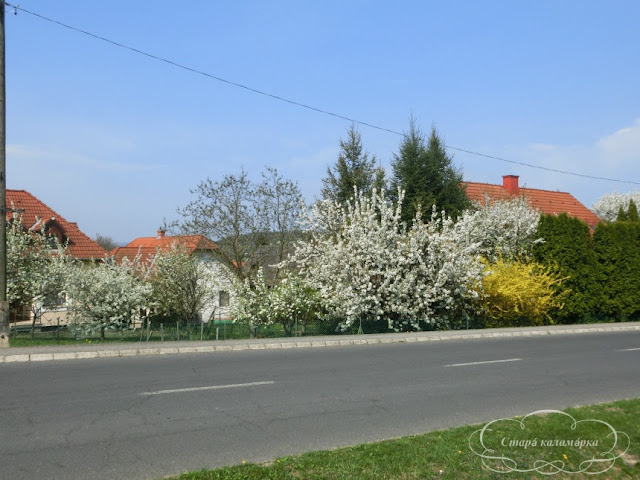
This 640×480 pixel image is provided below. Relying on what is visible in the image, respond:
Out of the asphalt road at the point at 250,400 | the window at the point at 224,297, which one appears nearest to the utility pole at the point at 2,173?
the asphalt road at the point at 250,400

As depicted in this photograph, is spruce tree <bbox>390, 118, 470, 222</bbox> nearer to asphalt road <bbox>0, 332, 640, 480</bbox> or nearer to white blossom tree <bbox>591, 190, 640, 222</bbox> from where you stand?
asphalt road <bbox>0, 332, 640, 480</bbox>

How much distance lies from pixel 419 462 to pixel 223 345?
11.2m

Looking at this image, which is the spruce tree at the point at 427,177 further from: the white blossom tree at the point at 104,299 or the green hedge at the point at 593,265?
the white blossom tree at the point at 104,299

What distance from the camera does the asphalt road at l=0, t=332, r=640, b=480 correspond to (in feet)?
22.6

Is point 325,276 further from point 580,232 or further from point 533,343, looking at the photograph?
point 580,232

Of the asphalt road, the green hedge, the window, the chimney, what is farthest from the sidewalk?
the chimney

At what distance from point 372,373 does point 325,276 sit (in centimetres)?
1062

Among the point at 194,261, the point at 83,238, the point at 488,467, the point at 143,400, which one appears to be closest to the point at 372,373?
the point at 143,400

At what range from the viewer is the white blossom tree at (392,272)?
2253cm

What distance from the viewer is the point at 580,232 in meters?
29.1

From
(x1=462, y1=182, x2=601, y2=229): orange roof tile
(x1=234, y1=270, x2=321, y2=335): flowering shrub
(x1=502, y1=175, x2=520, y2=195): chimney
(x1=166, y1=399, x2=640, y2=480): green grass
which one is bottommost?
(x1=166, y1=399, x2=640, y2=480): green grass

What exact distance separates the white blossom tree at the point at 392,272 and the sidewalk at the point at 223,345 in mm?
1806

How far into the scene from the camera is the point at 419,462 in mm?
6375

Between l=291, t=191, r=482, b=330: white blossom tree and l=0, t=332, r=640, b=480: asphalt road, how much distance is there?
20.6ft
